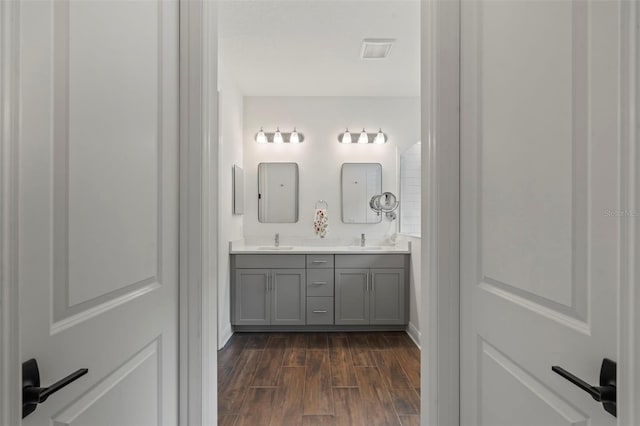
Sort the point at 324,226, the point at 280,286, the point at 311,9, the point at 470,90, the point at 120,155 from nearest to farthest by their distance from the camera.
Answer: the point at 120,155
the point at 470,90
the point at 311,9
the point at 280,286
the point at 324,226

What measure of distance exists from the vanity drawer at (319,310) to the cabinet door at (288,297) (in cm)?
6

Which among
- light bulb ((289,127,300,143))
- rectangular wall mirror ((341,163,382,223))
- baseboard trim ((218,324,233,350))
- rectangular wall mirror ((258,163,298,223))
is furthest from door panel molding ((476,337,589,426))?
light bulb ((289,127,300,143))

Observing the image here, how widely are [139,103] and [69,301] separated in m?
0.55

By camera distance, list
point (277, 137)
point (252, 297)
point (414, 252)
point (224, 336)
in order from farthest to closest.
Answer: point (277, 137)
point (252, 297)
point (414, 252)
point (224, 336)

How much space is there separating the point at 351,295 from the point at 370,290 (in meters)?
0.19

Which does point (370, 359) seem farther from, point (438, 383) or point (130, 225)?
point (130, 225)

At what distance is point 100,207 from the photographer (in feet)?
2.70

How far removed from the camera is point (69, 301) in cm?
73

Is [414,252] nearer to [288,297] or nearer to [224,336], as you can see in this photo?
[288,297]

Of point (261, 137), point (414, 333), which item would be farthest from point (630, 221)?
point (261, 137)

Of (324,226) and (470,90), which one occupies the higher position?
(470,90)

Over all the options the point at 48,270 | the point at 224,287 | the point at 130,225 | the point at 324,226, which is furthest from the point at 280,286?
the point at 48,270

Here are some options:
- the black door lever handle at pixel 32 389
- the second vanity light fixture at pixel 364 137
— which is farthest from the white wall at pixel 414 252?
the black door lever handle at pixel 32 389

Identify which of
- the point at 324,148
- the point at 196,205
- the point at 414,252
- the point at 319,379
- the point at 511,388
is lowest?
the point at 319,379
